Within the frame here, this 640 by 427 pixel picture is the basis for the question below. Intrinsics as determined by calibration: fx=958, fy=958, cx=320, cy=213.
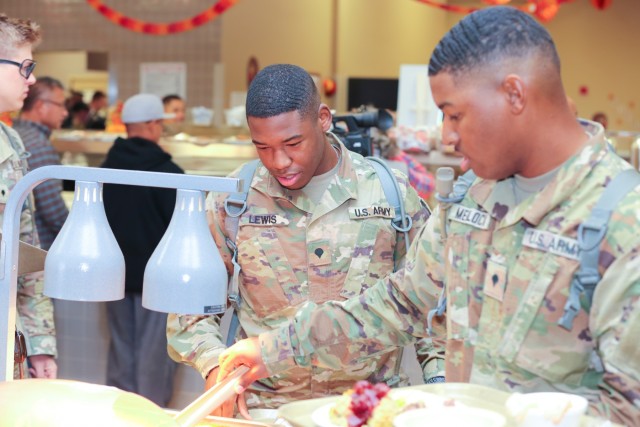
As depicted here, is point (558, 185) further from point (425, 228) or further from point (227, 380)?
point (227, 380)

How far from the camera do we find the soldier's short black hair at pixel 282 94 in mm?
2533

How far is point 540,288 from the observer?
5.64 ft

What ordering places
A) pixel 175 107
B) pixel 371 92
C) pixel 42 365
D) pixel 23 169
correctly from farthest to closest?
pixel 371 92 → pixel 175 107 → pixel 42 365 → pixel 23 169

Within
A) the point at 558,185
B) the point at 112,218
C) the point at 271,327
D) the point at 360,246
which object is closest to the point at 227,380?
the point at 271,327

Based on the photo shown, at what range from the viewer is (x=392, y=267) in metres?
2.72

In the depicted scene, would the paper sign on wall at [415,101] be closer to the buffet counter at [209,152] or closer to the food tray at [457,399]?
the buffet counter at [209,152]

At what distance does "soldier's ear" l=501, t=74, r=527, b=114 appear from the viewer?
1.69 metres

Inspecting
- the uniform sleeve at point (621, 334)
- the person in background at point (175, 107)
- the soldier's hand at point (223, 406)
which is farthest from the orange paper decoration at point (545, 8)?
the uniform sleeve at point (621, 334)

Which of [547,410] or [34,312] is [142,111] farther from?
[547,410]

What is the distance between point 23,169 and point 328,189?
1.13 meters

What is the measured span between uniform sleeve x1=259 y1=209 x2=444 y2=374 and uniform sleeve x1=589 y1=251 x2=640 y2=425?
52cm

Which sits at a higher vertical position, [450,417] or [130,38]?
[130,38]

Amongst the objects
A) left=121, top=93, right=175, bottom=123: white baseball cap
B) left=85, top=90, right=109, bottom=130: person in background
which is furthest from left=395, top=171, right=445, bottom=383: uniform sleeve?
left=85, top=90, right=109, bottom=130: person in background

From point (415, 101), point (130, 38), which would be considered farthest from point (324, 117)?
point (130, 38)
